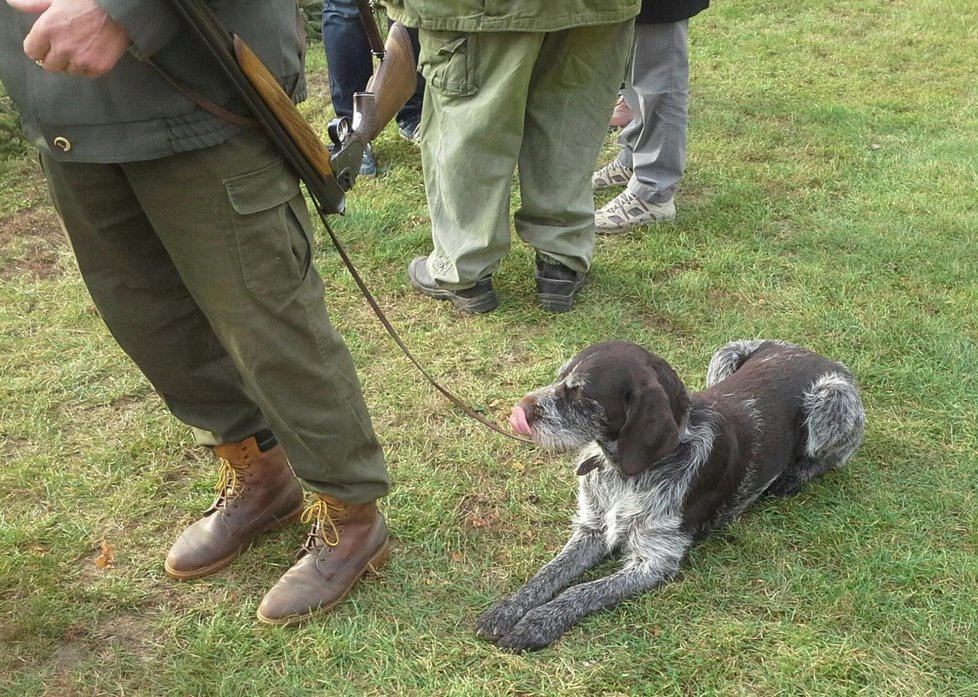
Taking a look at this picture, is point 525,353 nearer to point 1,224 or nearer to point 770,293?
point 770,293

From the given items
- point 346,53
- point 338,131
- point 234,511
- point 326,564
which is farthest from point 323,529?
point 346,53

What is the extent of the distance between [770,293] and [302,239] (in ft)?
9.83

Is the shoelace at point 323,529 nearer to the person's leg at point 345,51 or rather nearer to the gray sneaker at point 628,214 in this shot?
the gray sneaker at point 628,214

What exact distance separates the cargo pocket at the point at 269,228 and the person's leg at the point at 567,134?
6.87 feet

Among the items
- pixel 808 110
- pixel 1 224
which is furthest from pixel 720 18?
pixel 1 224

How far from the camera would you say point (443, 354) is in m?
4.34

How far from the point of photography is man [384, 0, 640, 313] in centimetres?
394

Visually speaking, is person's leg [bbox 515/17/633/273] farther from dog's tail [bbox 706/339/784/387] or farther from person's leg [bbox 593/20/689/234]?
dog's tail [bbox 706/339/784/387]

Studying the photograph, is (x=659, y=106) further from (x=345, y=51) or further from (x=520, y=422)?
(x=520, y=422)

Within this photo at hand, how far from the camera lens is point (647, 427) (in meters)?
2.91

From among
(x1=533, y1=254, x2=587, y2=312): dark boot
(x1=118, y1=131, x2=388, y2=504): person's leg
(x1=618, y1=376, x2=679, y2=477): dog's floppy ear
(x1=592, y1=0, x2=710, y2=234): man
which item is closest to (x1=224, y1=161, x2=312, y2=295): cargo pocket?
(x1=118, y1=131, x2=388, y2=504): person's leg

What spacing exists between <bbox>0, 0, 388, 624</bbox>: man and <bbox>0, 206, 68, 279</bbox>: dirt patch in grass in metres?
2.56

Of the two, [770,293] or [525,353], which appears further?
[770,293]

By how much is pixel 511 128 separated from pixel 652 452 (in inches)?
73.0
